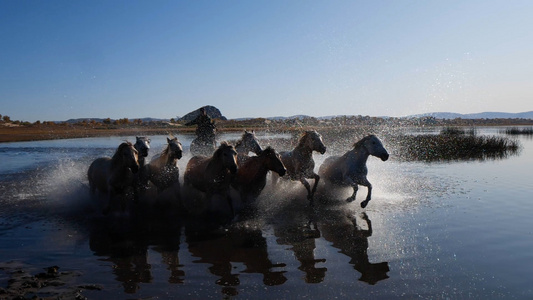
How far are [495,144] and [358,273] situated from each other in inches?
1101

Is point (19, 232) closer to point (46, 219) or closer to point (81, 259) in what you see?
point (46, 219)

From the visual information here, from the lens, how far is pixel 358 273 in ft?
20.6

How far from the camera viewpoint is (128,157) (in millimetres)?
9281

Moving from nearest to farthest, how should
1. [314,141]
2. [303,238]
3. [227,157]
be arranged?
[303,238] → [227,157] → [314,141]

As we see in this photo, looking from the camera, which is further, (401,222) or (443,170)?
(443,170)

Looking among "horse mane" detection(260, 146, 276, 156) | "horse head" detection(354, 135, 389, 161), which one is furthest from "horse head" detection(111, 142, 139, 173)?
"horse head" detection(354, 135, 389, 161)

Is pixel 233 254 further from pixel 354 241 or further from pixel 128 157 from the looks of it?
pixel 128 157

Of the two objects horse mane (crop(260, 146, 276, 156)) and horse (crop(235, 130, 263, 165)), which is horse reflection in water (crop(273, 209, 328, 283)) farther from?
horse (crop(235, 130, 263, 165))

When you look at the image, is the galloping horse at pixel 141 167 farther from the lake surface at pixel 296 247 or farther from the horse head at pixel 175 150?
the lake surface at pixel 296 247

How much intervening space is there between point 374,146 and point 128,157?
6.90m

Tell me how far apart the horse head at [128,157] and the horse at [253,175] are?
Answer: 268 cm

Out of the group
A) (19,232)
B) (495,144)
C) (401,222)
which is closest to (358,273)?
(401,222)

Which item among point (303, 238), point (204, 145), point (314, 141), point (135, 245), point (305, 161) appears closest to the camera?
point (135, 245)

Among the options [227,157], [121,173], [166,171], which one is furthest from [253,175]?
[121,173]
